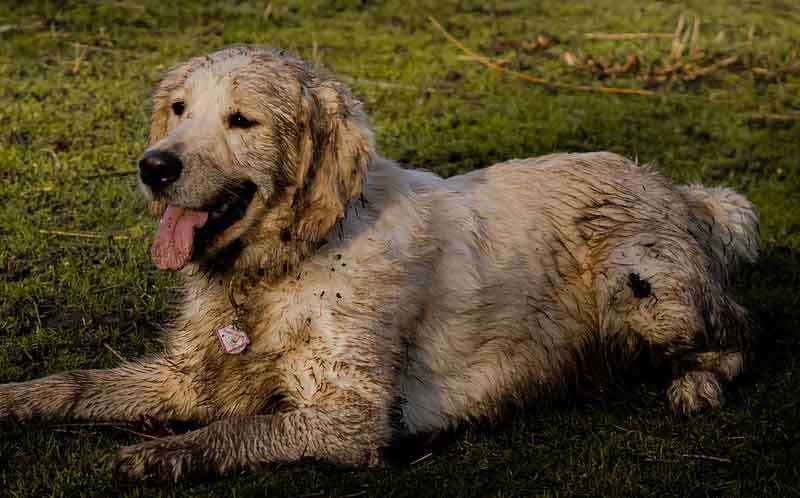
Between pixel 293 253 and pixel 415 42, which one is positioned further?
pixel 415 42

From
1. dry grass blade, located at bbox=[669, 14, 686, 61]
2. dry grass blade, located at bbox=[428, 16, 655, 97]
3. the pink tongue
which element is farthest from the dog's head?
dry grass blade, located at bbox=[669, 14, 686, 61]

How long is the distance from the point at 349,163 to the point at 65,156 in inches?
183

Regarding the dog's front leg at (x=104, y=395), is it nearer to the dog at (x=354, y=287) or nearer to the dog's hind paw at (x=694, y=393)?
the dog at (x=354, y=287)

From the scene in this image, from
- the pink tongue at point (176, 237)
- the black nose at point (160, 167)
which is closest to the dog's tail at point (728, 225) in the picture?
the pink tongue at point (176, 237)

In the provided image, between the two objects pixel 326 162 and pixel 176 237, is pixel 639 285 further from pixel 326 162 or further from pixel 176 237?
pixel 176 237

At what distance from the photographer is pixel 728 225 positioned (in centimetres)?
609

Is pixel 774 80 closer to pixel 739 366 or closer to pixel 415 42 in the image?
pixel 415 42

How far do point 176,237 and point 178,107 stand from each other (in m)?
0.61

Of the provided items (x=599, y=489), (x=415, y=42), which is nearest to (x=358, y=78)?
(x=415, y=42)

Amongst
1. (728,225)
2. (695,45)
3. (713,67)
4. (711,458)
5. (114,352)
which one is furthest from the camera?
(695,45)

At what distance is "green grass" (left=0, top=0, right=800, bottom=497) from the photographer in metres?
4.66

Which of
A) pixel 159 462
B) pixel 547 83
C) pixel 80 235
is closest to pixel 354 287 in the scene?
pixel 159 462

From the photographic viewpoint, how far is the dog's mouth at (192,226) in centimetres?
457

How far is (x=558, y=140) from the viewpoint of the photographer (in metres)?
9.51
